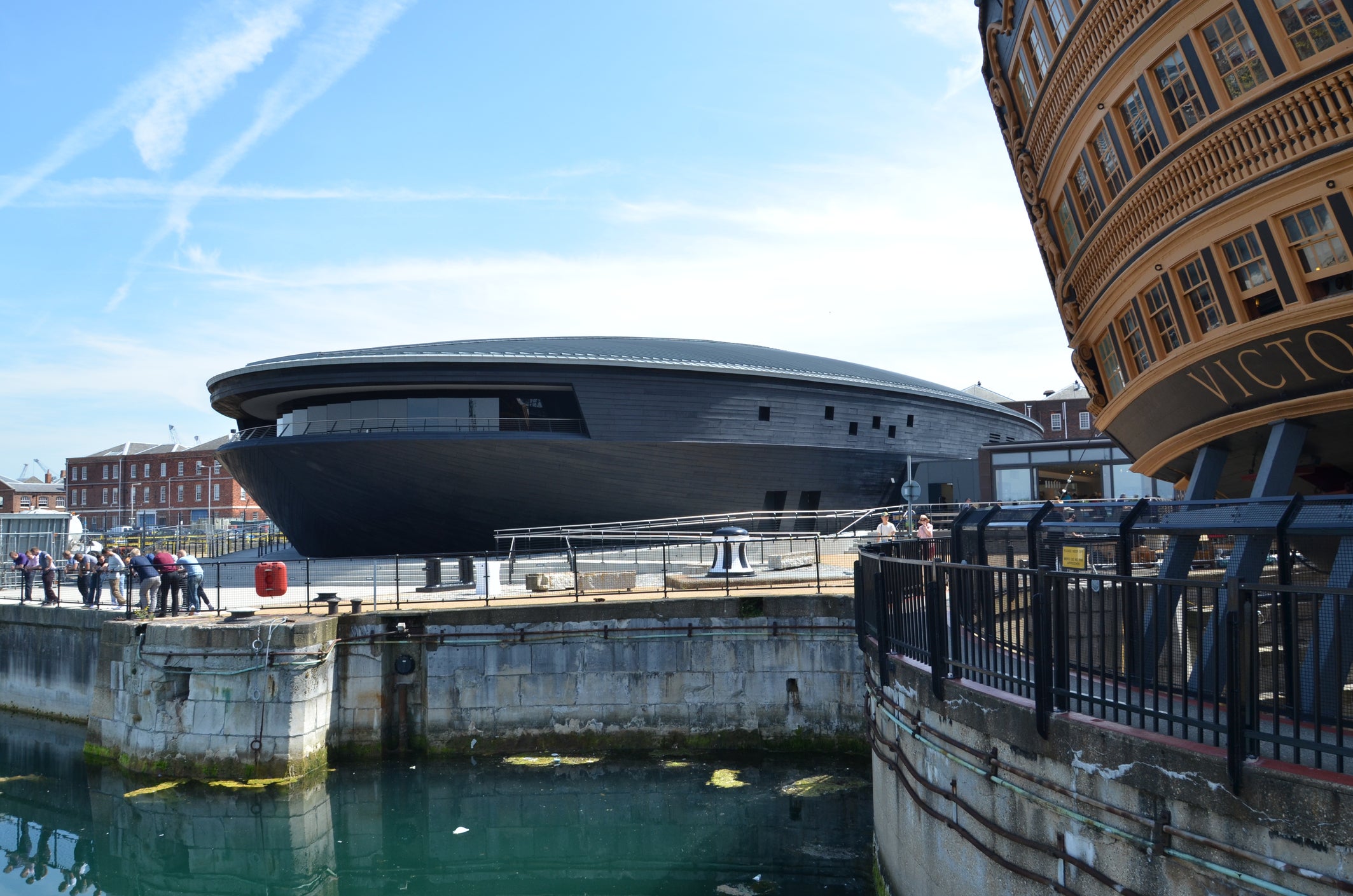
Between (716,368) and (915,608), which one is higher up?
(716,368)

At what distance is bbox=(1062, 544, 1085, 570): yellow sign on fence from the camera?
8875mm

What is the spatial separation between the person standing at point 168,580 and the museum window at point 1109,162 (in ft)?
52.2

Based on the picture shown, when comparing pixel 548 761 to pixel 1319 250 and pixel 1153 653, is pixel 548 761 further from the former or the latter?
pixel 1319 250

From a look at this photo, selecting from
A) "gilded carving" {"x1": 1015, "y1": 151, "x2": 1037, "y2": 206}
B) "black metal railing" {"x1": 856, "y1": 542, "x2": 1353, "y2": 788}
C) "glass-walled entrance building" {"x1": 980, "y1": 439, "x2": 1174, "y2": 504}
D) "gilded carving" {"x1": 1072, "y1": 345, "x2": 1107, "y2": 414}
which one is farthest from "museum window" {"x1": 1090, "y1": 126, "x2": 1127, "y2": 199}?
"glass-walled entrance building" {"x1": 980, "y1": 439, "x2": 1174, "y2": 504}

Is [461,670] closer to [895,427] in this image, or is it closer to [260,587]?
[260,587]

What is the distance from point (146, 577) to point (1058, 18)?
17.1 meters

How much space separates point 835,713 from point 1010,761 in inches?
402

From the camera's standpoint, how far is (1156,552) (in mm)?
12367

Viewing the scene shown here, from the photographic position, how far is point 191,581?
58.3 feet

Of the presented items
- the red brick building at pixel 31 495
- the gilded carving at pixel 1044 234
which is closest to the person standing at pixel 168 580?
the gilded carving at pixel 1044 234

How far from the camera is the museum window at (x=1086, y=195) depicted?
13023mm

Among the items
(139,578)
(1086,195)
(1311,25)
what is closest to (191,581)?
(139,578)

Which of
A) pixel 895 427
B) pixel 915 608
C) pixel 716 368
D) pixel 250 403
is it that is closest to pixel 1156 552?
pixel 915 608

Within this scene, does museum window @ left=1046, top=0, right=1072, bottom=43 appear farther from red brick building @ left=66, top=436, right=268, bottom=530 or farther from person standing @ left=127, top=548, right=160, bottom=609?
red brick building @ left=66, top=436, right=268, bottom=530
